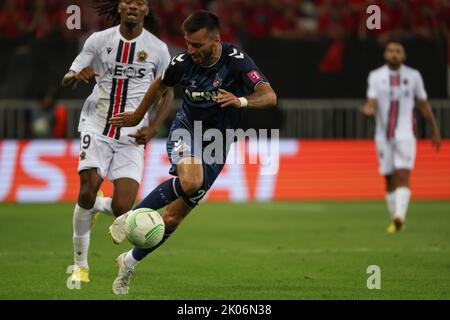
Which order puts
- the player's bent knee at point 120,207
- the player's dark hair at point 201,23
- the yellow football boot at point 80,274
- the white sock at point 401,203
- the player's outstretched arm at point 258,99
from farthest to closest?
the white sock at point 401,203
the player's bent knee at point 120,207
the yellow football boot at point 80,274
the player's dark hair at point 201,23
the player's outstretched arm at point 258,99

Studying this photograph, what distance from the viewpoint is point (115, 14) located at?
10.8 meters

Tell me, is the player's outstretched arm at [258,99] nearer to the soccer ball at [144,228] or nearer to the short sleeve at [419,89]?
the soccer ball at [144,228]

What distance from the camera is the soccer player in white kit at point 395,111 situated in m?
15.8

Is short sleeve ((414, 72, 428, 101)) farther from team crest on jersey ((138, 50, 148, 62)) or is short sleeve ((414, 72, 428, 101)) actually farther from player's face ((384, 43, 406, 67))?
team crest on jersey ((138, 50, 148, 62))

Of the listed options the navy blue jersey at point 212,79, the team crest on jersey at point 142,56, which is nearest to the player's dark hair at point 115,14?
the team crest on jersey at point 142,56

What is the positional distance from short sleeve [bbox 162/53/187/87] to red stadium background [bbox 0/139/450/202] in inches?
405

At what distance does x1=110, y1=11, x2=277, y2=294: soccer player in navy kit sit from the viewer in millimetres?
8953

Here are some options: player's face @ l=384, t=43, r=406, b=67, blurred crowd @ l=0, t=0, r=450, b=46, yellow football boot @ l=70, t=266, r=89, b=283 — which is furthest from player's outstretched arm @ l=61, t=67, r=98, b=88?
blurred crowd @ l=0, t=0, r=450, b=46

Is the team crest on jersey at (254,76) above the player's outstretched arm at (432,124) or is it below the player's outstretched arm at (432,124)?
above

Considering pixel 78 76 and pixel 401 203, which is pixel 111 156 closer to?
pixel 78 76

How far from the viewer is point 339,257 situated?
12.1 m

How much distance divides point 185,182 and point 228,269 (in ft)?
7.25

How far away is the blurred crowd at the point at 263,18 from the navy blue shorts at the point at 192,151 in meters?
11.2

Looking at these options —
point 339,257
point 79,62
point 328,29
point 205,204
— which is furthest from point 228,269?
point 328,29
